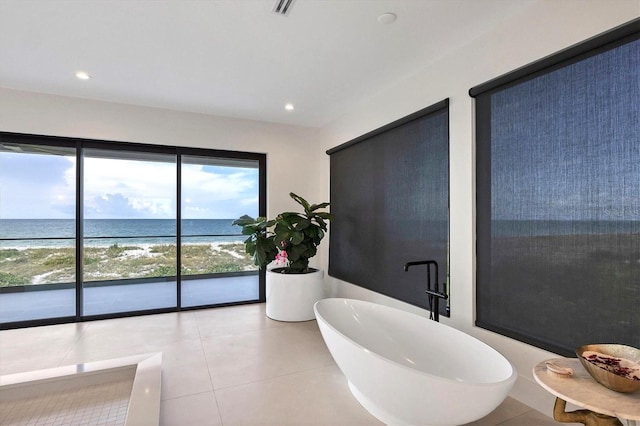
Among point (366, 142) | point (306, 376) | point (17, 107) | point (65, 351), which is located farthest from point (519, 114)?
point (17, 107)

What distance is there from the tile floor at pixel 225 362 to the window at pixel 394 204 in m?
1.00

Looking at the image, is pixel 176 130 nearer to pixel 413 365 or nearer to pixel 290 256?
pixel 290 256

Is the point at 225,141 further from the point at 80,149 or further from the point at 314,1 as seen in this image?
the point at 314,1

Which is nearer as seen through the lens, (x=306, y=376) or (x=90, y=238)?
(x=306, y=376)

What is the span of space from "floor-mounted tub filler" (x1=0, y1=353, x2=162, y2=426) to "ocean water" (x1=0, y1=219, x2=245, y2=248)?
2091 millimetres

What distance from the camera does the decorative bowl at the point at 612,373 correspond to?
3.69 feet

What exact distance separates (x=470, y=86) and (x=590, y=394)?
2.17 metres

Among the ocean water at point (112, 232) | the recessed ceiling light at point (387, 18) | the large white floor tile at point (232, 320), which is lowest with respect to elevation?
the large white floor tile at point (232, 320)

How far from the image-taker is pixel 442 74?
9.09 ft

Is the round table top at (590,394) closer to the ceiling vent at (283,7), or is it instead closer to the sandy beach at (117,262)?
the ceiling vent at (283,7)

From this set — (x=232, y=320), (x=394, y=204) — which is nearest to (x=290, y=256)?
(x=232, y=320)

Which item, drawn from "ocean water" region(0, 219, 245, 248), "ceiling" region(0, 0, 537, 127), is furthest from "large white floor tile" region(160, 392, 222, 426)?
"ceiling" region(0, 0, 537, 127)

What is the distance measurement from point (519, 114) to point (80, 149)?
4.74 metres

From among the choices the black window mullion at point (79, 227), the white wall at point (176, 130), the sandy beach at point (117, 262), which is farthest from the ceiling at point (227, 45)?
the sandy beach at point (117, 262)
